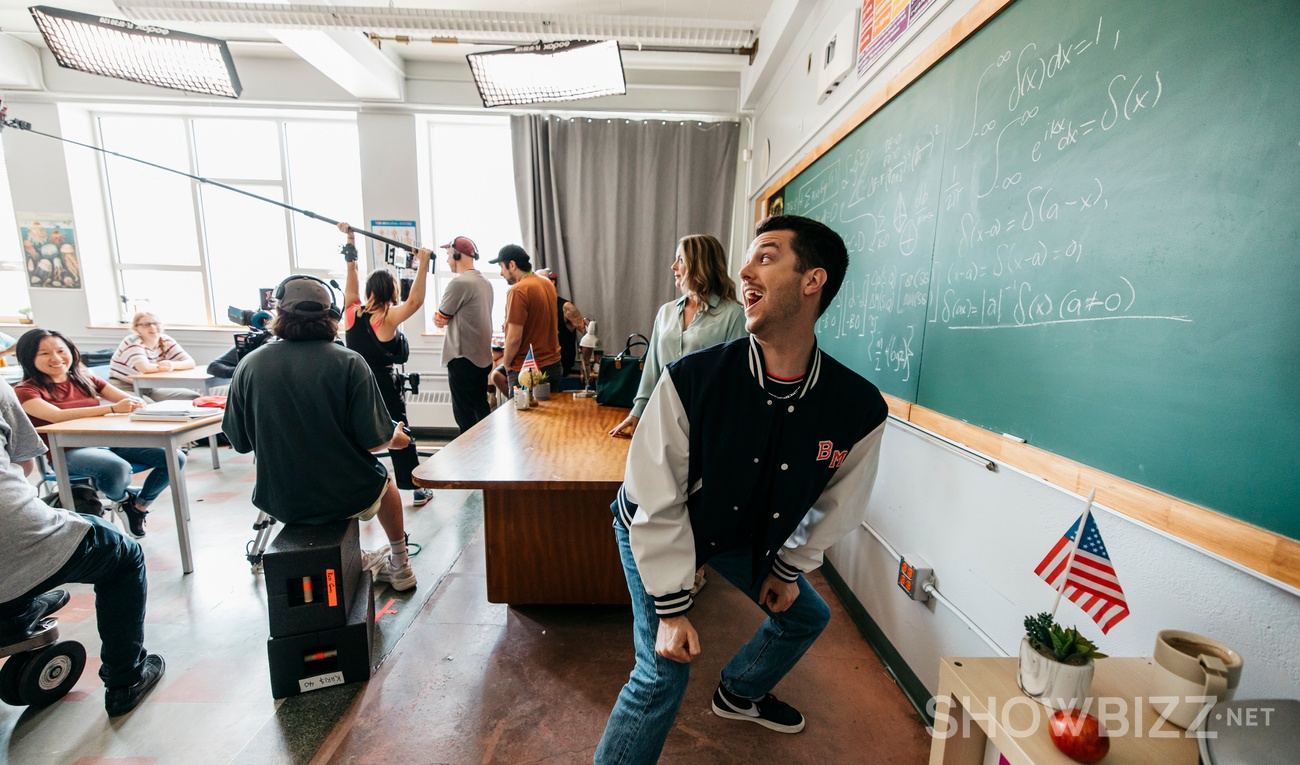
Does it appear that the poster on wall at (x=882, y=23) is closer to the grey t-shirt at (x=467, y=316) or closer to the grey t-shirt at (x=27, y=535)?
the grey t-shirt at (x=467, y=316)

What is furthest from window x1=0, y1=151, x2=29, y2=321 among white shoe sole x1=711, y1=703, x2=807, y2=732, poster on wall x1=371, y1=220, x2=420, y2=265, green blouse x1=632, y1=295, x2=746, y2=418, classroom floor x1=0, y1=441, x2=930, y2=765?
white shoe sole x1=711, y1=703, x2=807, y2=732

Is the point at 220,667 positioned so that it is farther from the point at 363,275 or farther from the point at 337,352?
the point at 363,275

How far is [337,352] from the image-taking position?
1647 millimetres

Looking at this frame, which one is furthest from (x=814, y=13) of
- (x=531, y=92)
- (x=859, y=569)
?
(x=859, y=569)

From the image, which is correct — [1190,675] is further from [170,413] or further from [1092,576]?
[170,413]

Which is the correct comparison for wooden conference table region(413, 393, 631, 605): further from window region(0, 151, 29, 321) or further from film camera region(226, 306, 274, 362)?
window region(0, 151, 29, 321)

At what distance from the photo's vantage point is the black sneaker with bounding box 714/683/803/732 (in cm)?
144

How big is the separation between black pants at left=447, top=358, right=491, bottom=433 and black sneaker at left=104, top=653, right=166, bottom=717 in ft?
5.91

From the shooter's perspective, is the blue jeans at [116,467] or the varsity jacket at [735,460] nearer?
the varsity jacket at [735,460]

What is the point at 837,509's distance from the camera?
1.18 meters

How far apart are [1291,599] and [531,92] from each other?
3875mm

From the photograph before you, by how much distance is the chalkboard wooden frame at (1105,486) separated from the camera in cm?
66

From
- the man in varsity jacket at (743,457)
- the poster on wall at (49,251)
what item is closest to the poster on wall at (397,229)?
the poster on wall at (49,251)

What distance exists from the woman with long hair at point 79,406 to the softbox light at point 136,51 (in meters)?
1.72
